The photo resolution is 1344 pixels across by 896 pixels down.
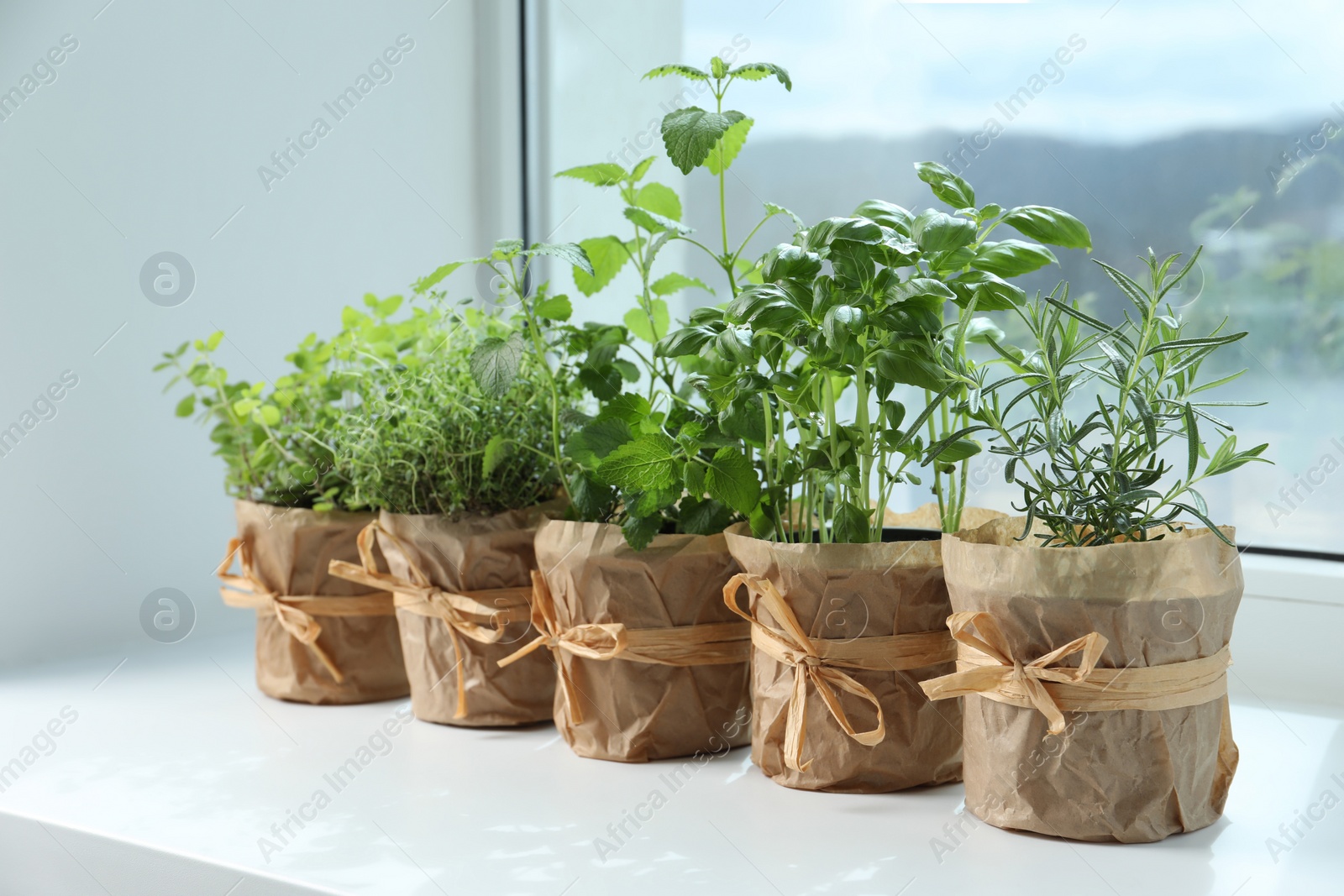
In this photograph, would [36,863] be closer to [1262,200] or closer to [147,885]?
[147,885]

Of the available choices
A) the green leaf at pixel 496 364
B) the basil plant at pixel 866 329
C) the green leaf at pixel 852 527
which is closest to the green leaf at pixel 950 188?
the basil plant at pixel 866 329

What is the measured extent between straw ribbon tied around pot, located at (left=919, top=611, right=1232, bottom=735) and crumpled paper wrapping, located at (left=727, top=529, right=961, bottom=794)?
0.07 meters

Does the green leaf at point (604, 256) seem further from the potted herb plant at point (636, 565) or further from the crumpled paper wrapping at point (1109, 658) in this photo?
the crumpled paper wrapping at point (1109, 658)

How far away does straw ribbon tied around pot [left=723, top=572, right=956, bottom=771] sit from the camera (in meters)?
0.78

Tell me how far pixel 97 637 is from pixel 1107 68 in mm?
1232

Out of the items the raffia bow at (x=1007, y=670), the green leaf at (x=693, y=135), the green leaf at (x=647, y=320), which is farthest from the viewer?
the green leaf at (x=647, y=320)

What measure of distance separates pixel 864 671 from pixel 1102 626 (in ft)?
0.57

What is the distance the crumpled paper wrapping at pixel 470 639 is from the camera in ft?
3.19

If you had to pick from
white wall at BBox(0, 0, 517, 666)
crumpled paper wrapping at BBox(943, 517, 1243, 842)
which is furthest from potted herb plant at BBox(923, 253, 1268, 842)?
white wall at BBox(0, 0, 517, 666)

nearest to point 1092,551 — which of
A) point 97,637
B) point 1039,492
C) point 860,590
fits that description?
point 1039,492

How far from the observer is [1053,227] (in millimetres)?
745

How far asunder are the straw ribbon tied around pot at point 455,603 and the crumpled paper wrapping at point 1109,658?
40 centimetres

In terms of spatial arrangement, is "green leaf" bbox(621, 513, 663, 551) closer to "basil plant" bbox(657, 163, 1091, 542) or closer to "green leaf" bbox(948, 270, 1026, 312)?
"basil plant" bbox(657, 163, 1091, 542)

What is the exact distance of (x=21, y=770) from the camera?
0.90 meters
